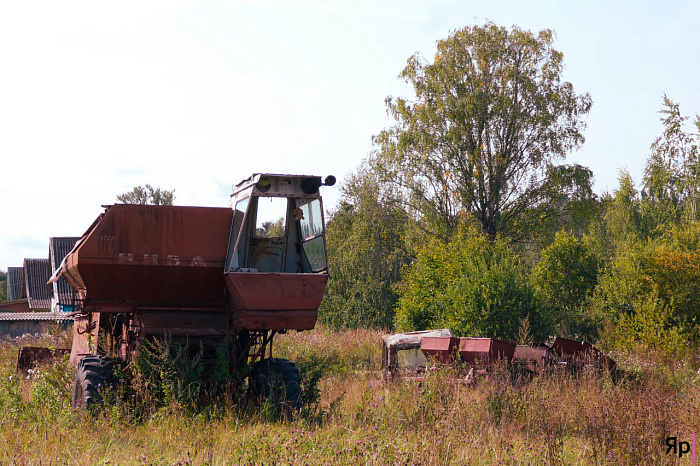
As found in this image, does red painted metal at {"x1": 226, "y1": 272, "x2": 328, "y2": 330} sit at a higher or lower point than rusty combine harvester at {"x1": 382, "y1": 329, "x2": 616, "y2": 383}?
higher

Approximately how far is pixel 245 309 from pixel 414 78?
25.6 meters

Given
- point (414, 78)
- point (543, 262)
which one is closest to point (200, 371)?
point (543, 262)

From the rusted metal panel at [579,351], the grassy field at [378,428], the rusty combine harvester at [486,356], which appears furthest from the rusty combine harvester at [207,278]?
the rusted metal panel at [579,351]

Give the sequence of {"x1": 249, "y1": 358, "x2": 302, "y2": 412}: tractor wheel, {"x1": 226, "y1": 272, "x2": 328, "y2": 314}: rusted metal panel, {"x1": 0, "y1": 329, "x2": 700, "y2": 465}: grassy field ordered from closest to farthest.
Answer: {"x1": 0, "y1": 329, "x2": 700, "y2": 465}: grassy field → {"x1": 226, "y1": 272, "x2": 328, "y2": 314}: rusted metal panel → {"x1": 249, "y1": 358, "x2": 302, "y2": 412}: tractor wheel

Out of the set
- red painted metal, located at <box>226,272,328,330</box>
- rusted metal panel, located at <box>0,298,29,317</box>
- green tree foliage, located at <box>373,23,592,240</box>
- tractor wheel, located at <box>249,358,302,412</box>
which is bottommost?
rusted metal panel, located at <box>0,298,29,317</box>

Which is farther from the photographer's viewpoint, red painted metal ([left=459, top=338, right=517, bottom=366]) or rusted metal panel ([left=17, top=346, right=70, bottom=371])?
rusted metal panel ([left=17, top=346, right=70, bottom=371])

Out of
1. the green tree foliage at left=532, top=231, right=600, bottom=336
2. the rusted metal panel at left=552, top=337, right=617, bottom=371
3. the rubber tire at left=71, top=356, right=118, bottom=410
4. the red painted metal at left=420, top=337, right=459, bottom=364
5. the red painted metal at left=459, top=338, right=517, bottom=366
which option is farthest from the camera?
the green tree foliage at left=532, top=231, right=600, bottom=336

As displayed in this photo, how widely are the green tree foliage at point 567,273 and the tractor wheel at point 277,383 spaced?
18.4 meters

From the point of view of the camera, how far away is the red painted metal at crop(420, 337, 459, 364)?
13031 mm

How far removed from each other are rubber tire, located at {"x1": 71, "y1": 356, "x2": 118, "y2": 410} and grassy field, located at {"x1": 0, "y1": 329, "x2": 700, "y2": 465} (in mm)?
247

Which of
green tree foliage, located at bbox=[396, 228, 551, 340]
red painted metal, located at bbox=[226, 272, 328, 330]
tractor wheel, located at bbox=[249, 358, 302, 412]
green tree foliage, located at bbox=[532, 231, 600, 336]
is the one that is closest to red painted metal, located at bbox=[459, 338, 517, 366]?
tractor wheel, located at bbox=[249, 358, 302, 412]

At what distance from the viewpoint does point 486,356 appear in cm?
1237

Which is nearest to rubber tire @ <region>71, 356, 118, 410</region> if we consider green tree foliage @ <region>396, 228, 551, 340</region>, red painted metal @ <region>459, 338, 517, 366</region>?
red painted metal @ <region>459, 338, 517, 366</region>

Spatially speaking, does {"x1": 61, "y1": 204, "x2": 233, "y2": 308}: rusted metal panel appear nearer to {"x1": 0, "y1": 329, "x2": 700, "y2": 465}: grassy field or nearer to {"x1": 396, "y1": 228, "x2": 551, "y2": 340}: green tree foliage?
{"x1": 0, "y1": 329, "x2": 700, "y2": 465}: grassy field
